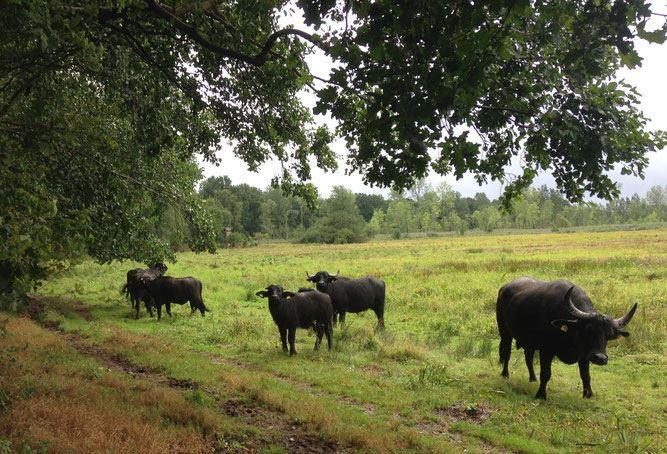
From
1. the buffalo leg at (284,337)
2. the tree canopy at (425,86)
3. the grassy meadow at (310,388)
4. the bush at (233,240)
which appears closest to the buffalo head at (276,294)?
the buffalo leg at (284,337)

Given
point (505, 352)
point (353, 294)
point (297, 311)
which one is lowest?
point (505, 352)

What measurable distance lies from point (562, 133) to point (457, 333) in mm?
9430

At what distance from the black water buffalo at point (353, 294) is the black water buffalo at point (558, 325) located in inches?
212

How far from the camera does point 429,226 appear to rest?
105 meters

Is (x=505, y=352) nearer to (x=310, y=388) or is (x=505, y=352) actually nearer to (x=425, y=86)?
(x=310, y=388)

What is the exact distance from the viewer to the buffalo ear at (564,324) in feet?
23.6

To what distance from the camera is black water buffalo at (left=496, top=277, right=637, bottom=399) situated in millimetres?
7090

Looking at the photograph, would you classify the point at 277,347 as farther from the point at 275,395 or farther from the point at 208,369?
the point at 275,395

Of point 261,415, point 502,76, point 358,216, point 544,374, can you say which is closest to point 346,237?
point 358,216

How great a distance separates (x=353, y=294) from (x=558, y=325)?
23.5ft

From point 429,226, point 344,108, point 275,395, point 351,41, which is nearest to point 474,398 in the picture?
point 275,395

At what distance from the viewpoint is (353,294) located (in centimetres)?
1360

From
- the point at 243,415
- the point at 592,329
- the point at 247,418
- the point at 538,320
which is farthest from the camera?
the point at 538,320

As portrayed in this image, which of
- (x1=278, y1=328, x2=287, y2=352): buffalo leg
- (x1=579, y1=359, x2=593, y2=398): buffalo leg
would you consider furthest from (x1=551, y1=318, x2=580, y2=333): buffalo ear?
(x1=278, y1=328, x2=287, y2=352): buffalo leg
